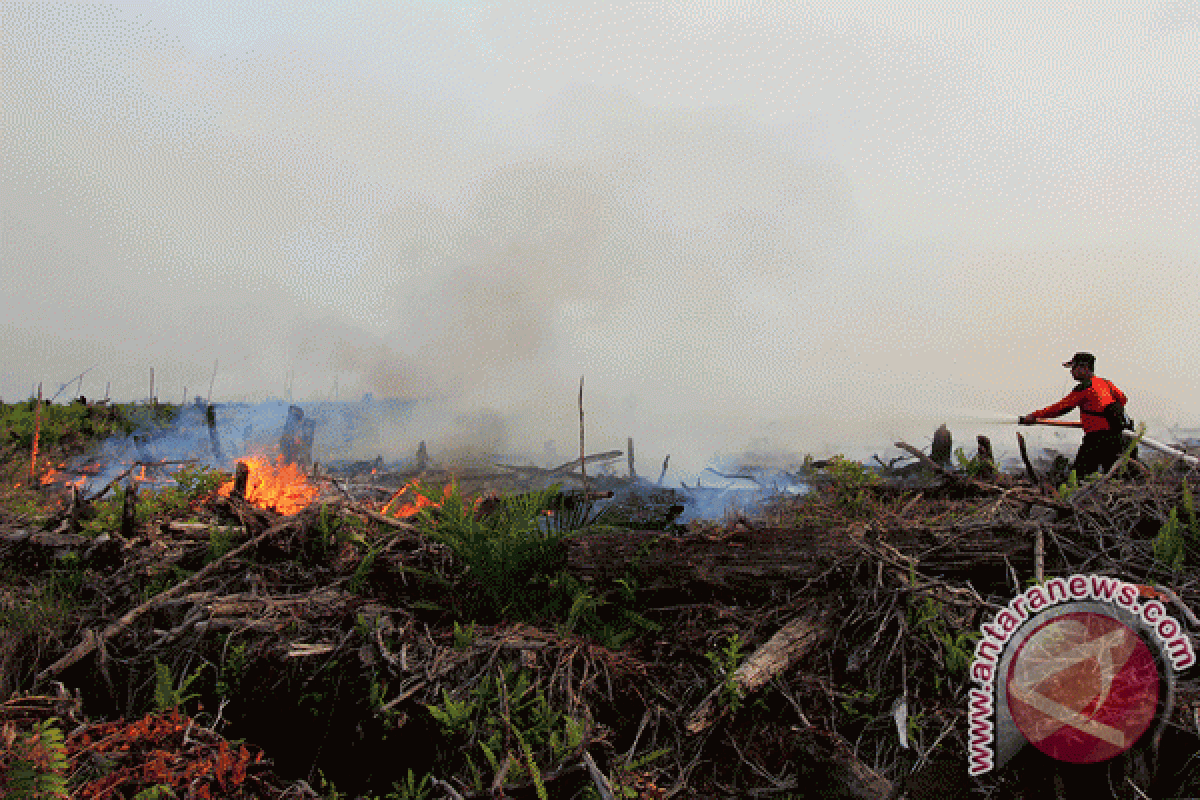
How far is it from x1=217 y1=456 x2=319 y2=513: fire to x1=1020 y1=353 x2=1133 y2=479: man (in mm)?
9585

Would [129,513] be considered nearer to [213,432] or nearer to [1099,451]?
[1099,451]

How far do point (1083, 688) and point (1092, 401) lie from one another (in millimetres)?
7313

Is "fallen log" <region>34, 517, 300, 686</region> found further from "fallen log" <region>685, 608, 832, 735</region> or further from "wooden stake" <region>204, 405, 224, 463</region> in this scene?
"wooden stake" <region>204, 405, 224, 463</region>

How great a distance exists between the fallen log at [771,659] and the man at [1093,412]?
6.88m

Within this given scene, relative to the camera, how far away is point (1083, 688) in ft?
10.3

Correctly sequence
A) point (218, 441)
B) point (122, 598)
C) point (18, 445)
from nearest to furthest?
point (122, 598) → point (18, 445) → point (218, 441)

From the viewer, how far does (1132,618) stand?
3414 mm

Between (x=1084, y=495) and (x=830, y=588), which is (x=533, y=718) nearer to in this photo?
(x=830, y=588)

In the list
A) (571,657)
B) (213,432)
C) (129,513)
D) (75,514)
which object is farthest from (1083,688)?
(213,432)

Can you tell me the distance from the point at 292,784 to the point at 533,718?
4.20 feet

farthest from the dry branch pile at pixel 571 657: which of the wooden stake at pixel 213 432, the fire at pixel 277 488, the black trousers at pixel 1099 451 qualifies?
the wooden stake at pixel 213 432

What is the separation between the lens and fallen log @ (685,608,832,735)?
3.46m

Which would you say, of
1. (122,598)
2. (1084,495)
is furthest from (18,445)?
(1084,495)

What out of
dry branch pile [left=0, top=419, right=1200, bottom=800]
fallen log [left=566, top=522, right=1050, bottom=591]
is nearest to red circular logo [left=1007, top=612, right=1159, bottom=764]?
dry branch pile [left=0, top=419, right=1200, bottom=800]
